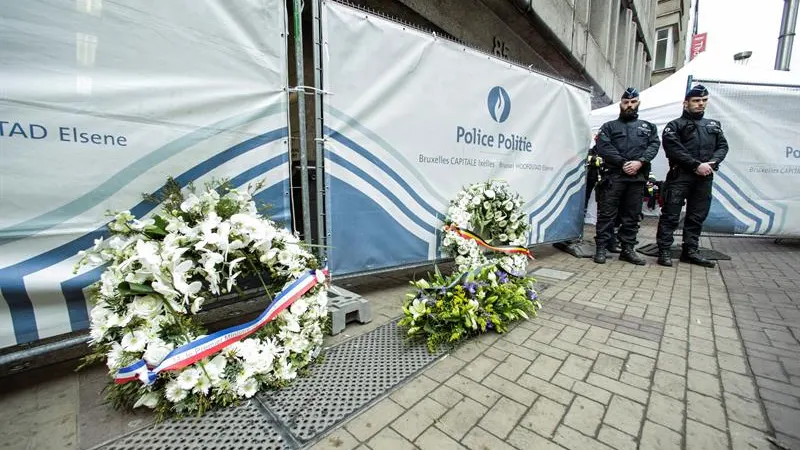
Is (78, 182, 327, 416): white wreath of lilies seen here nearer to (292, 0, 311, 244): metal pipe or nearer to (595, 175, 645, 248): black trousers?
(292, 0, 311, 244): metal pipe

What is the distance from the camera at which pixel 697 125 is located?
182 inches

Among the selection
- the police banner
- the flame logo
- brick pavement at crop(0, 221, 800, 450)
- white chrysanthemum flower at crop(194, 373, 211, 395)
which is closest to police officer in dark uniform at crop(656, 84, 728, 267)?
the police banner

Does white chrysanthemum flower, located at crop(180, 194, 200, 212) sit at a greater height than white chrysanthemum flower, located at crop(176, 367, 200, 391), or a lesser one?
greater

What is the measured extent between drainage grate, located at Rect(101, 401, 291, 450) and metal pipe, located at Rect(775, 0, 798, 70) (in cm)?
1356

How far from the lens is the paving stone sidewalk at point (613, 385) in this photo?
161 cm

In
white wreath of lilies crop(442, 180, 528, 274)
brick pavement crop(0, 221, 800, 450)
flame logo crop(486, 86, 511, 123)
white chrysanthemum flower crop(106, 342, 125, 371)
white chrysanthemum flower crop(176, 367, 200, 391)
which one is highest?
flame logo crop(486, 86, 511, 123)

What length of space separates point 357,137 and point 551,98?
3.22 metres

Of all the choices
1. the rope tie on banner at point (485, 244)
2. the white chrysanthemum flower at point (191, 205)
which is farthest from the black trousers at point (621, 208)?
the white chrysanthemum flower at point (191, 205)

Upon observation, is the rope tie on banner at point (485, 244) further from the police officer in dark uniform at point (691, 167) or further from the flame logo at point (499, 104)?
the police officer in dark uniform at point (691, 167)

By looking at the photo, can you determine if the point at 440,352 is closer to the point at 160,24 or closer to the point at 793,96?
the point at 160,24

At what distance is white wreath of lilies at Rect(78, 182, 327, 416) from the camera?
1693 mm

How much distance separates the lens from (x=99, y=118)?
6.77 ft

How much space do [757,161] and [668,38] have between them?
100 feet

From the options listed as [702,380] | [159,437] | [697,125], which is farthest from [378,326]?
[697,125]
